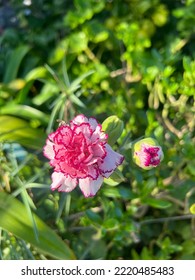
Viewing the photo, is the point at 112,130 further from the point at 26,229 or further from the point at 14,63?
the point at 14,63

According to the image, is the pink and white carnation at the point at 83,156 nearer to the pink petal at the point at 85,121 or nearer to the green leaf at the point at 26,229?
the pink petal at the point at 85,121

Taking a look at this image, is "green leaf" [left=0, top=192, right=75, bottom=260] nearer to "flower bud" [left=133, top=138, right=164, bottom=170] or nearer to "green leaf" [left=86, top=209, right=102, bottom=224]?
"green leaf" [left=86, top=209, right=102, bottom=224]

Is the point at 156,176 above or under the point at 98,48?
under

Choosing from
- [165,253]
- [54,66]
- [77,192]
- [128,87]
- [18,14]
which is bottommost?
[165,253]

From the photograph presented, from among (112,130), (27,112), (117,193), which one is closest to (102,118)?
(27,112)

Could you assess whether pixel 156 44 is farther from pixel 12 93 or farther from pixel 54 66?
pixel 12 93

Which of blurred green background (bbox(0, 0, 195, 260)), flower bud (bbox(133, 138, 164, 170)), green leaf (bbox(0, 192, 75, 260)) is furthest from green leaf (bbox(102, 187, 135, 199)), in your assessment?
flower bud (bbox(133, 138, 164, 170))
